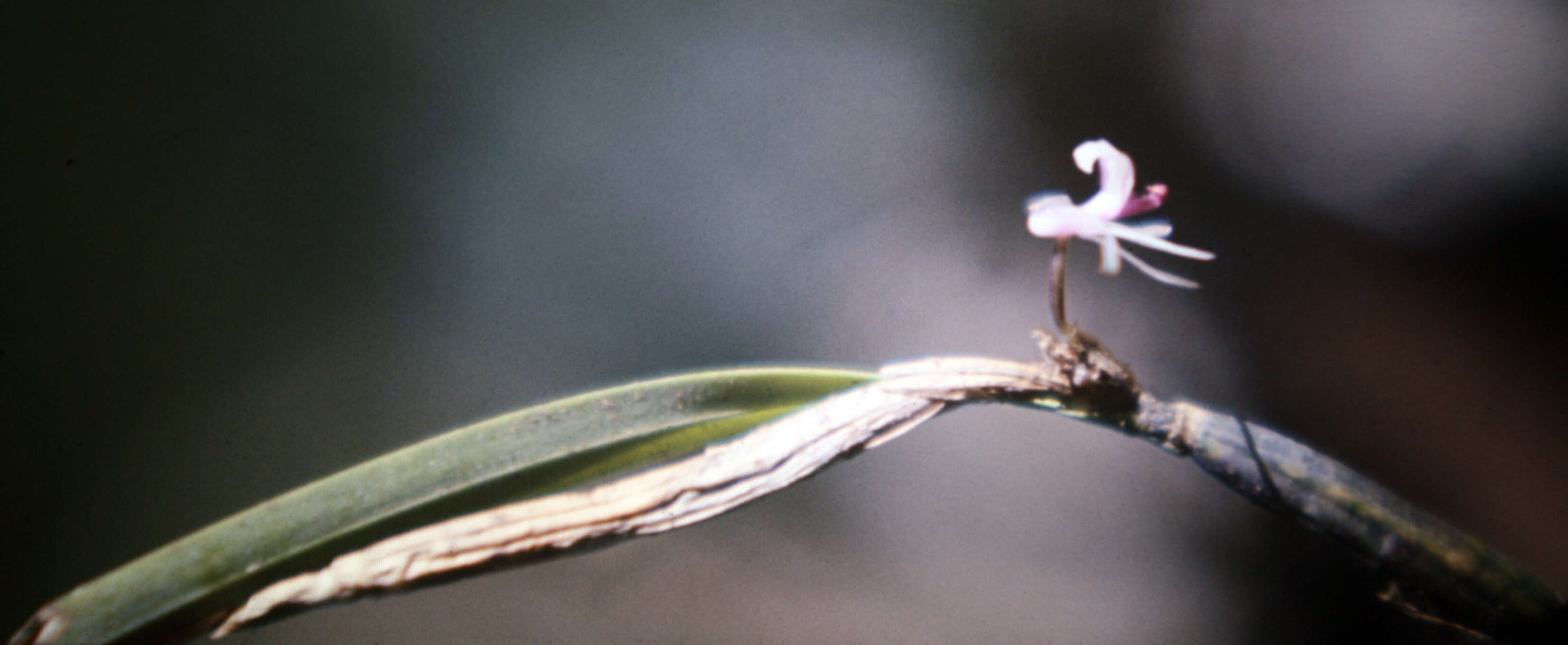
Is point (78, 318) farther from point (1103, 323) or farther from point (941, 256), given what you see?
point (1103, 323)

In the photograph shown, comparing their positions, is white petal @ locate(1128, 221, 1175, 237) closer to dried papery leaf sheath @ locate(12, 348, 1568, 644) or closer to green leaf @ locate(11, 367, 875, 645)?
dried papery leaf sheath @ locate(12, 348, 1568, 644)

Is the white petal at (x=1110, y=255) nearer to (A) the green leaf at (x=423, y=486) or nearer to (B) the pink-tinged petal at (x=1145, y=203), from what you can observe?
(B) the pink-tinged petal at (x=1145, y=203)

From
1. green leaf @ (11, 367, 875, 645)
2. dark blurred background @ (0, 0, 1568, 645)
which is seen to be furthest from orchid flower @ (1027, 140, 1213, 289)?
dark blurred background @ (0, 0, 1568, 645)

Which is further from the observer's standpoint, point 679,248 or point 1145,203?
point 679,248

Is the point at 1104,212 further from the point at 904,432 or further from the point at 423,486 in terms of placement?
the point at 423,486

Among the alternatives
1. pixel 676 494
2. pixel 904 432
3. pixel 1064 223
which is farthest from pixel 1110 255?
pixel 676 494

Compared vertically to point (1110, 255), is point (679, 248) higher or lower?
higher

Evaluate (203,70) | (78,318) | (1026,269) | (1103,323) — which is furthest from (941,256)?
(78,318)
